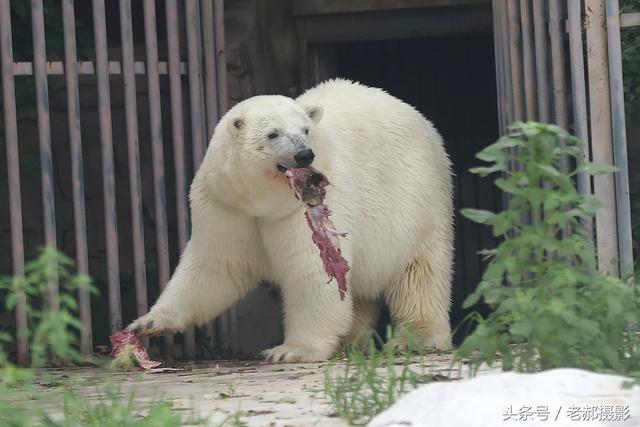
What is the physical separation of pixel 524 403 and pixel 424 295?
10.8 ft

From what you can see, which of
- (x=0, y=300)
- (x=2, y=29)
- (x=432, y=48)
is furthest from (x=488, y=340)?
(x=432, y=48)

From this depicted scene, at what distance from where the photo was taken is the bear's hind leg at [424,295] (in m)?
6.09

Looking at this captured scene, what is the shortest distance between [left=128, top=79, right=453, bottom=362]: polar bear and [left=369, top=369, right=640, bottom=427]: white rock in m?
2.27

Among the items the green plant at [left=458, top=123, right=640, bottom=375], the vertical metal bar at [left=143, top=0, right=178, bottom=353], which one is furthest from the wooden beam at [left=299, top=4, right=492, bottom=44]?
the green plant at [left=458, top=123, right=640, bottom=375]

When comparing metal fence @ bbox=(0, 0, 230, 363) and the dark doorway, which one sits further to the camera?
the dark doorway

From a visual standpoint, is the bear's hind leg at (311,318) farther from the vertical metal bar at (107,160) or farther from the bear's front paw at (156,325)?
the vertical metal bar at (107,160)

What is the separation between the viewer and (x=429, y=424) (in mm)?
2791

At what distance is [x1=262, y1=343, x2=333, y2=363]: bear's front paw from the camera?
5.38 meters

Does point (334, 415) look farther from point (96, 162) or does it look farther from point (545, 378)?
point (96, 162)

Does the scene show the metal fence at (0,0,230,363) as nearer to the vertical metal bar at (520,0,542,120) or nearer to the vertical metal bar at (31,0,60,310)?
the vertical metal bar at (31,0,60,310)

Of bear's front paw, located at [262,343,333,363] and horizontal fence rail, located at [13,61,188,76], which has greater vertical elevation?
horizontal fence rail, located at [13,61,188,76]

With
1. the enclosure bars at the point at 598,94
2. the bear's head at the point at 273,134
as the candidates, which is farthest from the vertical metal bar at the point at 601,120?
the bear's head at the point at 273,134

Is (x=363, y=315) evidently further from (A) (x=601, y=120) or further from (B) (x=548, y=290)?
(B) (x=548, y=290)

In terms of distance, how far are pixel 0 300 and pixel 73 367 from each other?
1.36 meters
